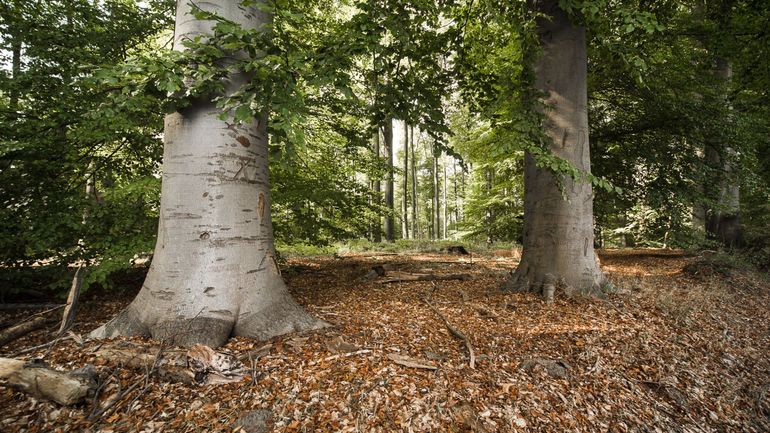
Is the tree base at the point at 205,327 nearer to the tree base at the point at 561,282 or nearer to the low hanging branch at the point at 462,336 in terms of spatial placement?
the low hanging branch at the point at 462,336

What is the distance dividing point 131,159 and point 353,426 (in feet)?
17.1

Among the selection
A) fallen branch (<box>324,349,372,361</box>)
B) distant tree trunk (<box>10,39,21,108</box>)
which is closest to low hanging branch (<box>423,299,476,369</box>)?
fallen branch (<box>324,349,372,361</box>)

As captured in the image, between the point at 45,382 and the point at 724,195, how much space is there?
12.8m

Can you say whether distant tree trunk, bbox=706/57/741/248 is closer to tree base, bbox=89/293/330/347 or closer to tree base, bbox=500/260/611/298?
tree base, bbox=500/260/611/298

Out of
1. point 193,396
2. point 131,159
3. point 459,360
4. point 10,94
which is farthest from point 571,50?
point 10,94

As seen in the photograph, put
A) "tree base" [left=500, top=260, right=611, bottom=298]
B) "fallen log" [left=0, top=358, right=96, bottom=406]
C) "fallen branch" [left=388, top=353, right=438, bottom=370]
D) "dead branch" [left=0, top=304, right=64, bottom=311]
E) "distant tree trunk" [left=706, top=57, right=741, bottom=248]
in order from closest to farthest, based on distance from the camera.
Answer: "fallen log" [left=0, top=358, right=96, bottom=406], "fallen branch" [left=388, top=353, right=438, bottom=370], "dead branch" [left=0, top=304, right=64, bottom=311], "tree base" [left=500, top=260, right=611, bottom=298], "distant tree trunk" [left=706, top=57, right=741, bottom=248]

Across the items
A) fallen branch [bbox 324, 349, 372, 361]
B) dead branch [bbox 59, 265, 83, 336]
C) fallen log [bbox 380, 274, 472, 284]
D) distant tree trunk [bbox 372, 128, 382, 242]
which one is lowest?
fallen branch [bbox 324, 349, 372, 361]

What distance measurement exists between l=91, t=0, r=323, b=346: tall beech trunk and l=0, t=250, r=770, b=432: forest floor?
31cm

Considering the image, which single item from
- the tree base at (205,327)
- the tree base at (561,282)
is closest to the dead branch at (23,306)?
the tree base at (205,327)

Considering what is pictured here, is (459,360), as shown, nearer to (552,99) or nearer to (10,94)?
(552,99)

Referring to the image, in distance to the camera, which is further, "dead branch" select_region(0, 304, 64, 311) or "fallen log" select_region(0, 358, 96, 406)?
"dead branch" select_region(0, 304, 64, 311)

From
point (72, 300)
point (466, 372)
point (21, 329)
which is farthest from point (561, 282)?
point (21, 329)

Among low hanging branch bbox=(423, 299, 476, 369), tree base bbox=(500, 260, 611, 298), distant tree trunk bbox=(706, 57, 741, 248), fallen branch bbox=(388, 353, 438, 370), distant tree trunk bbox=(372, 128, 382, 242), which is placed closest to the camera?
fallen branch bbox=(388, 353, 438, 370)

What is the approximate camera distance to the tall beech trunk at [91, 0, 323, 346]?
2.93m
